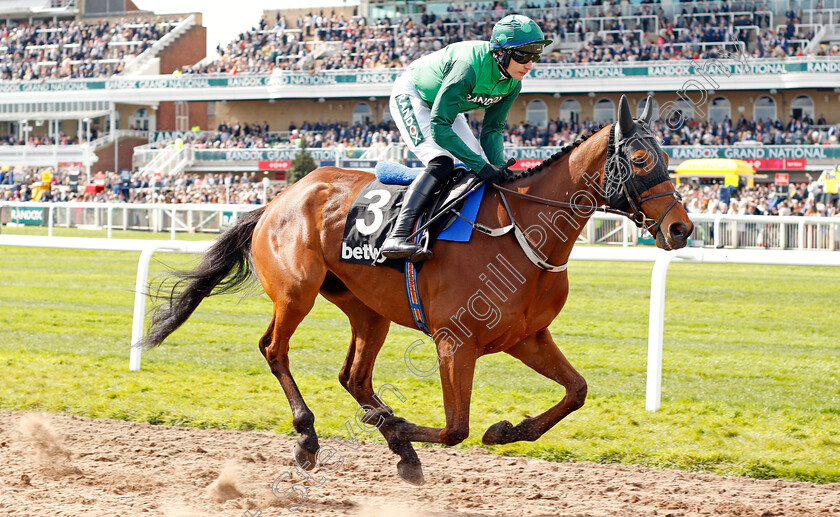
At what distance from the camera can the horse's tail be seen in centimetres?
517

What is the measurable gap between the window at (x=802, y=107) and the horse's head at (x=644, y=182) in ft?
114

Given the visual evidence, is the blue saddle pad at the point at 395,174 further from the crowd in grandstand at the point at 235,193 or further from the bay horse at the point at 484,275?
the crowd in grandstand at the point at 235,193

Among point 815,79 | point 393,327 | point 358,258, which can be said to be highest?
point 815,79

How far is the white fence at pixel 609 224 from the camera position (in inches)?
685

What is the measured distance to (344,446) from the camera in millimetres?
5023

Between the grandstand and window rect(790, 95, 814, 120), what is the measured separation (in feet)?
0.18

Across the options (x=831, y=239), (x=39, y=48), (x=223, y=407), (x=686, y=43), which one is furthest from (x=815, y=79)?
(x=39, y=48)

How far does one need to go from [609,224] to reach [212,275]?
1520cm

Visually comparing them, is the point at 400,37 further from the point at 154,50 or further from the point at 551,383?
the point at 551,383

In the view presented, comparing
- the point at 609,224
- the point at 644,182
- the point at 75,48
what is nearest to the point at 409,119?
the point at 644,182

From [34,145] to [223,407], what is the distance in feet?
139

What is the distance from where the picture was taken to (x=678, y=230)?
3.53 metres

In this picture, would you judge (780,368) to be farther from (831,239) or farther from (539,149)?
(539,149)

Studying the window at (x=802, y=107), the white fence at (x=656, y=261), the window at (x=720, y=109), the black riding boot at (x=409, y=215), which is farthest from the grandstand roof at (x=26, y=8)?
the black riding boot at (x=409, y=215)
